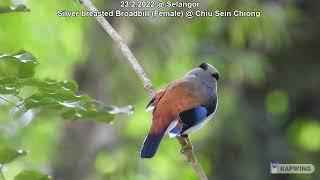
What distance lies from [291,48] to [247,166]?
505 millimetres

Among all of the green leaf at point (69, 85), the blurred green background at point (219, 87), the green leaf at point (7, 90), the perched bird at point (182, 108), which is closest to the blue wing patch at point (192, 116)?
the perched bird at point (182, 108)

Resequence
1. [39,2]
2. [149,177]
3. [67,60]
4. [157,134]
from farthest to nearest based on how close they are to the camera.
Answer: [67,60], [39,2], [149,177], [157,134]

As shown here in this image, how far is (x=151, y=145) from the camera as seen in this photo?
1094mm

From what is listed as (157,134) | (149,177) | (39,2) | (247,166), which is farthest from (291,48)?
(157,134)

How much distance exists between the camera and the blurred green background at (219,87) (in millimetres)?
A: 2508

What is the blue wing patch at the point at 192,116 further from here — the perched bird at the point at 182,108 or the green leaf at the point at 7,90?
the green leaf at the point at 7,90

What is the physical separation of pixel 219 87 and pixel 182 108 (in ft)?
4.44

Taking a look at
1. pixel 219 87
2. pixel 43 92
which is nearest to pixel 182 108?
pixel 43 92

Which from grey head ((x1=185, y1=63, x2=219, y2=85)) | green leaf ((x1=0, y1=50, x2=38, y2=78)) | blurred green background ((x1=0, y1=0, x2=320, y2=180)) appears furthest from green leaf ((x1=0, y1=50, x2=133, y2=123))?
blurred green background ((x1=0, y1=0, x2=320, y2=180))

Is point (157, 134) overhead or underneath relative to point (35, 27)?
overhead

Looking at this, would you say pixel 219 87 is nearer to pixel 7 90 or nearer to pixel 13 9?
pixel 13 9

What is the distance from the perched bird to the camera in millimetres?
1108

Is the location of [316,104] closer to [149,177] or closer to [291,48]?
[291,48]

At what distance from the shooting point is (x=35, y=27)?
129 inches
